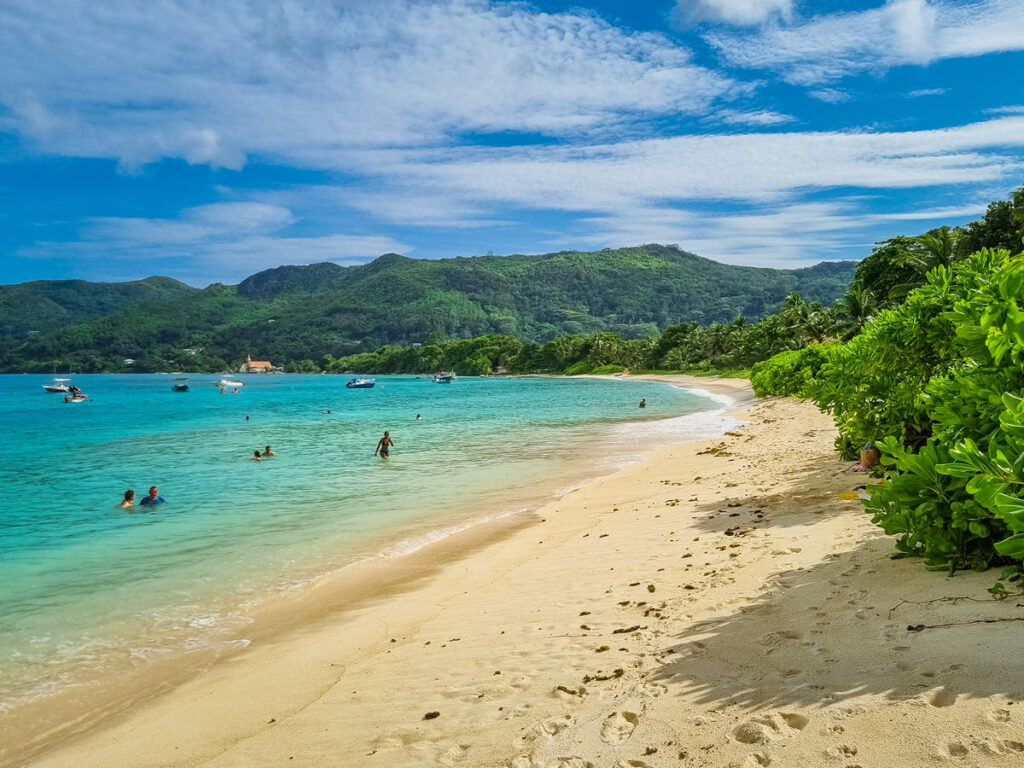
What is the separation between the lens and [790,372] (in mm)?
46562

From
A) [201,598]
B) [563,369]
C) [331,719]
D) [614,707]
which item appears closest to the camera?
[614,707]

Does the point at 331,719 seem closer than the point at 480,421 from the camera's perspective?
Yes

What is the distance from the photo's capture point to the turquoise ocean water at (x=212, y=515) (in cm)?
891

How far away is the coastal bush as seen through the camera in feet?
136

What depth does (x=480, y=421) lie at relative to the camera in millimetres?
44719

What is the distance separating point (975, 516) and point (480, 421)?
4040 cm

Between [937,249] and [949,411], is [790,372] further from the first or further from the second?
[949,411]

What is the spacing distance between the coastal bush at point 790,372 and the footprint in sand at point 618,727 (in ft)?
123

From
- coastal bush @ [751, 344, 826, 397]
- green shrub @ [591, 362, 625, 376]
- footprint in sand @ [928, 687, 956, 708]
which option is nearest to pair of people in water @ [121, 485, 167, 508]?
A: footprint in sand @ [928, 687, 956, 708]

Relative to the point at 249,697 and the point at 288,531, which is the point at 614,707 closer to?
the point at 249,697

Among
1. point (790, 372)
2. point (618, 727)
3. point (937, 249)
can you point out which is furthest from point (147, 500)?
point (937, 249)

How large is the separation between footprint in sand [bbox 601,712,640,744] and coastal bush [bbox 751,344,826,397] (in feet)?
123

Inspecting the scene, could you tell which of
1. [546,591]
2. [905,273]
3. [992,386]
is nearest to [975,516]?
[992,386]

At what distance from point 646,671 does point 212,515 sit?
1491 centimetres
